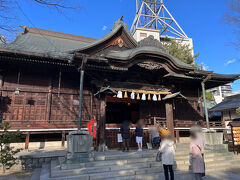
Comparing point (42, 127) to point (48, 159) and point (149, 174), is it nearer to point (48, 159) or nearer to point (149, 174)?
point (48, 159)

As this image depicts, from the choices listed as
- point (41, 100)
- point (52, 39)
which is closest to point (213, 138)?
point (41, 100)

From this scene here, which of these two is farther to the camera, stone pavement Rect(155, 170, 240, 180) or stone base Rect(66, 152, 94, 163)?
stone base Rect(66, 152, 94, 163)

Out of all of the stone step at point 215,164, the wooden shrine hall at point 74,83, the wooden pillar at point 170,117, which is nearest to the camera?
the stone step at point 215,164

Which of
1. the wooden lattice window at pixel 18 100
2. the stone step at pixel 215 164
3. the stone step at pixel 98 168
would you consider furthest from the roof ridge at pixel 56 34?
the stone step at pixel 215 164

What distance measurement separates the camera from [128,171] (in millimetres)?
6148

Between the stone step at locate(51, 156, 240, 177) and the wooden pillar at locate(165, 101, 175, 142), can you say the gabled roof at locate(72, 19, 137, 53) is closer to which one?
the wooden pillar at locate(165, 101, 175, 142)

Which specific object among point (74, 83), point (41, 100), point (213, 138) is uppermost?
point (74, 83)

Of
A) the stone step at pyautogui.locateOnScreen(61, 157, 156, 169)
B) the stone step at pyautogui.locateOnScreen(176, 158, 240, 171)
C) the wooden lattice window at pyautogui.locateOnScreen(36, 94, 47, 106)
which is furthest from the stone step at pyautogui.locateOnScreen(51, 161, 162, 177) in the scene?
the wooden lattice window at pyautogui.locateOnScreen(36, 94, 47, 106)

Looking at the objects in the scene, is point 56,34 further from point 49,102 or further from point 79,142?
point 79,142

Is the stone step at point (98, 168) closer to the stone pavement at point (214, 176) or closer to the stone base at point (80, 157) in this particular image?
the stone base at point (80, 157)

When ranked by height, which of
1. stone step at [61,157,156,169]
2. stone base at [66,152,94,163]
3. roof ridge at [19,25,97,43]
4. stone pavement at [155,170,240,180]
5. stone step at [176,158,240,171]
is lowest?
stone pavement at [155,170,240,180]

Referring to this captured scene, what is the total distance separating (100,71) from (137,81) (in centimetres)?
274

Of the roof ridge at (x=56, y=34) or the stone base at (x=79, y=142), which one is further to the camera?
the roof ridge at (x=56, y=34)

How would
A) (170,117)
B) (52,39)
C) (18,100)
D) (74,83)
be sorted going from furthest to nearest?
1. (52,39)
2. (74,83)
3. (170,117)
4. (18,100)
